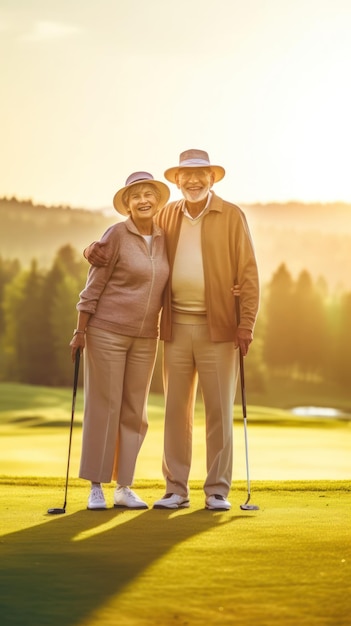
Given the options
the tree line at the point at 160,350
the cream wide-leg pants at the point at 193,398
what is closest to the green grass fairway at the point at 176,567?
the cream wide-leg pants at the point at 193,398

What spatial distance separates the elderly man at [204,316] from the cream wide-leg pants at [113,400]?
166 mm

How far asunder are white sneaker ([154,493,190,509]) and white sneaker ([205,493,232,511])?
18cm

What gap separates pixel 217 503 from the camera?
6.83m

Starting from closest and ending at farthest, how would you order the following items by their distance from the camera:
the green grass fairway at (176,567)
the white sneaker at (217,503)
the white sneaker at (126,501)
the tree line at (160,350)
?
the green grass fairway at (176,567) → the white sneaker at (217,503) → the white sneaker at (126,501) → the tree line at (160,350)

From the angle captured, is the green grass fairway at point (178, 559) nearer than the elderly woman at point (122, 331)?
Yes

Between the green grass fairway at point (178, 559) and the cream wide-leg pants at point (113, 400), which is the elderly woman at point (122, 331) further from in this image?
the green grass fairway at point (178, 559)

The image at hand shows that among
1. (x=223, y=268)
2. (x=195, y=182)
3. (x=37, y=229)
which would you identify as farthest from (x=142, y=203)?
(x=37, y=229)

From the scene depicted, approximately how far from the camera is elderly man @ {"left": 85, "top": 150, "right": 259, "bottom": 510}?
22.6 feet

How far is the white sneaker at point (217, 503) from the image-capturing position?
681cm

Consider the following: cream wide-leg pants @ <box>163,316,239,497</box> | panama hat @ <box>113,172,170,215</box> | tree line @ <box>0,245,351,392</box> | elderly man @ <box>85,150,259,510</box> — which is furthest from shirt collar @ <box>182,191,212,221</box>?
tree line @ <box>0,245,351,392</box>

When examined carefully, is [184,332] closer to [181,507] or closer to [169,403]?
[169,403]

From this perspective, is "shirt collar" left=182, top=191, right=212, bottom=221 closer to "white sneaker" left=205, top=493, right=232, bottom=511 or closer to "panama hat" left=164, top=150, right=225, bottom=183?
"panama hat" left=164, top=150, right=225, bottom=183

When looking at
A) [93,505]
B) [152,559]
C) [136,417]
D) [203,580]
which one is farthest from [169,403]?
[203,580]

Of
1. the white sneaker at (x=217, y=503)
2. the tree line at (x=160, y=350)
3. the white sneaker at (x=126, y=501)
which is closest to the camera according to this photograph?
the white sneaker at (x=217, y=503)
